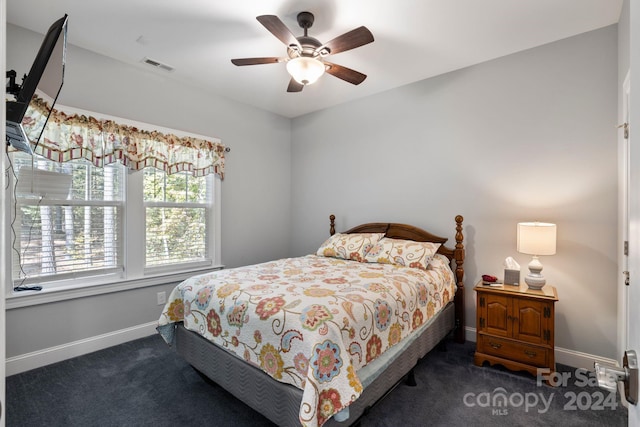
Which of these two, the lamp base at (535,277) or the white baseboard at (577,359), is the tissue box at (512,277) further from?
the white baseboard at (577,359)

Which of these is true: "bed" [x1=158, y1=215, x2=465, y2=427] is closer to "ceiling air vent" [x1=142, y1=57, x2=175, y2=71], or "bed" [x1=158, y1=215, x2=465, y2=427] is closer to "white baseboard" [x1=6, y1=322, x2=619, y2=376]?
"white baseboard" [x1=6, y1=322, x2=619, y2=376]

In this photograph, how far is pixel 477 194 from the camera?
10.4 ft

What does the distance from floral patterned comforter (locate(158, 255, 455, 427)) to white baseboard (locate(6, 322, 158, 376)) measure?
37.4 inches

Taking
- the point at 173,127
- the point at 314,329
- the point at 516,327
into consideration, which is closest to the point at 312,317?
the point at 314,329

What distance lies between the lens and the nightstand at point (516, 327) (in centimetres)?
243

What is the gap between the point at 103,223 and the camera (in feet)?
10.0

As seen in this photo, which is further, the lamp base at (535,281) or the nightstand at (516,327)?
the lamp base at (535,281)

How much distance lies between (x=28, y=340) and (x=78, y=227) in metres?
0.98

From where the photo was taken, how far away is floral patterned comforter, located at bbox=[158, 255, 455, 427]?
5.18ft

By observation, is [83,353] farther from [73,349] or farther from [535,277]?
[535,277]

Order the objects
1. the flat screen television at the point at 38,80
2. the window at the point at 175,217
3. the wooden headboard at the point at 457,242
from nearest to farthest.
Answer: the flat screen television at the point at 38,80 < the wooden headboard at the point at 457,242 < the window at the point at 175,217

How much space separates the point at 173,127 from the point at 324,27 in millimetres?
1991

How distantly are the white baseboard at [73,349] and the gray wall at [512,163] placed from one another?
8.57ft

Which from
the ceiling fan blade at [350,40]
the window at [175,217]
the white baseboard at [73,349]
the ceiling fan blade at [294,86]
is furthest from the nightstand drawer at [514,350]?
the white baseboard at [73,349]
